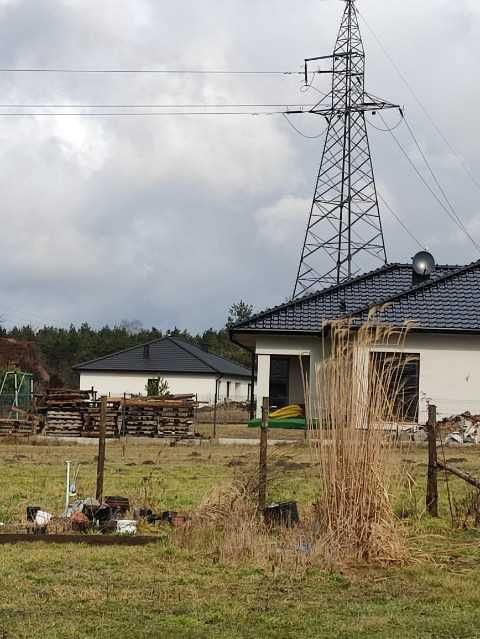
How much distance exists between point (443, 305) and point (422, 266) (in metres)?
3.24

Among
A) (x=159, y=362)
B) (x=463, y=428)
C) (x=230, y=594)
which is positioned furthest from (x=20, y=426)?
(x=159, y=362)

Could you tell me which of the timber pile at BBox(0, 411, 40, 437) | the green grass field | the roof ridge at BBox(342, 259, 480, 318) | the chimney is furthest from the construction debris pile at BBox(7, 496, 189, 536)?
the chimney

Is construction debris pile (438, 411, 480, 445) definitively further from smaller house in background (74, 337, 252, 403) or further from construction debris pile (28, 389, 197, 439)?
smaller house in background (74, 337, 252, 403)

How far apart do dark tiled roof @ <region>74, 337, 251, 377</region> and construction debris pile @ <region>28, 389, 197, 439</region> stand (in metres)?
27.1

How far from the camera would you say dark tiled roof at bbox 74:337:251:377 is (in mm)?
55875

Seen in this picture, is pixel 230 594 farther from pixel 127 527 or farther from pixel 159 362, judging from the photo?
pixel 159 362

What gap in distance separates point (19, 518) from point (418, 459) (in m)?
9.67

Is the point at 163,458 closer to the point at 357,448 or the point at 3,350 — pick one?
the point at 357,448

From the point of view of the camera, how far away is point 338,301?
3006 cm

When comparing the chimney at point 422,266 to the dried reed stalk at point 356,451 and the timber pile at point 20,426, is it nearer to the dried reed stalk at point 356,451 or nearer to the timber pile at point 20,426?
the timber pile at point 20,426

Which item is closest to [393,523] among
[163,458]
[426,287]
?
[163,458]

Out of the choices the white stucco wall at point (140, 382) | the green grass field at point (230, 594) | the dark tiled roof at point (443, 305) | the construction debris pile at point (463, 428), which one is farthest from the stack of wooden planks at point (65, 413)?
the white stucco wall at point (140, 382)

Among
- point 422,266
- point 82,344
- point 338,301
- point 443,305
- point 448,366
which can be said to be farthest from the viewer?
point 82,344

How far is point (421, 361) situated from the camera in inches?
1043
